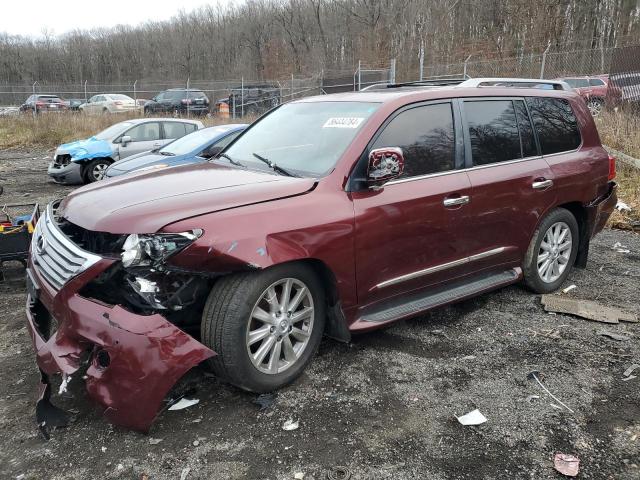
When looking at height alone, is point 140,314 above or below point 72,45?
below

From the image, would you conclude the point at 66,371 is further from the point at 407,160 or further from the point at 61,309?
the point at 407,160

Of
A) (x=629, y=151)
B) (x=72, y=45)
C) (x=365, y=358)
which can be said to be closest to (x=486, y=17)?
(x=629, y=151)

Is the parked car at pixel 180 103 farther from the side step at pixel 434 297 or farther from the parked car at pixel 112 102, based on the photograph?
the side step at pixel 434 297

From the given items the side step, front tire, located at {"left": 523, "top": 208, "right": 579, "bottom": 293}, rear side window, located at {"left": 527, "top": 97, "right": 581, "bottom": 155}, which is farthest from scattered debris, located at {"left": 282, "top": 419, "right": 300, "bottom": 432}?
rear side window, located at {"left": 527, "top": 97, "right": 581, "bottom": 155}

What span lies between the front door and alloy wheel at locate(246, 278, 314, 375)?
409 mm

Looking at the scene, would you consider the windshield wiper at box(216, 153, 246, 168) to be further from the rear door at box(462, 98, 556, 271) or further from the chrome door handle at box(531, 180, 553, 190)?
the chrome door handle at box(531, 180, 553, 190)

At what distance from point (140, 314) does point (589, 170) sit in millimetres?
4205

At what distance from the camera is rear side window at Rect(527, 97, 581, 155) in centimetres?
454

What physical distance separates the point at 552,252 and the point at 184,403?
3526mm

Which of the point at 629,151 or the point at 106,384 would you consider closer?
the point at 106,384

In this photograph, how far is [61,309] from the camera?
278 centimetres

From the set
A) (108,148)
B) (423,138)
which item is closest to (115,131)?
(108,148)

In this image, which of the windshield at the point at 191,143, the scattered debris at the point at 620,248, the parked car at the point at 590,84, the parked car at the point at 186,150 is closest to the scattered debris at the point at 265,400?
the scattered debris at the point at 620,248

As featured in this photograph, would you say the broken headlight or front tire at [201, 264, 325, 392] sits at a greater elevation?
the broken headlight
